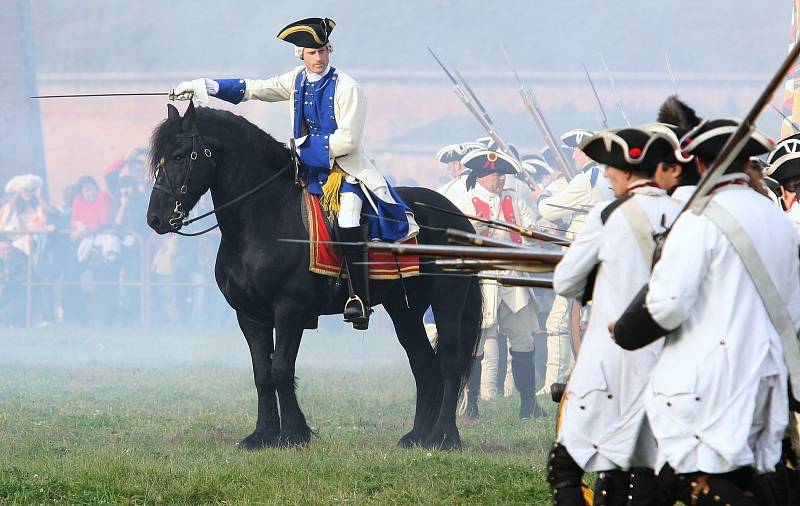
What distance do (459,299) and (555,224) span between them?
4.92 meters

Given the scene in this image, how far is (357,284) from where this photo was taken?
10.2m

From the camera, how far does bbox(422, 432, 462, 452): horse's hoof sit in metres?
10.4

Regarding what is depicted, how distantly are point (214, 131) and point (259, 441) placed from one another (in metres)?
1.92

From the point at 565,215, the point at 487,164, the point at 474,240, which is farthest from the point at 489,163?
the point at 474,240

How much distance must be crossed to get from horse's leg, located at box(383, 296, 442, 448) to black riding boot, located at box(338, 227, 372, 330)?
0.62m

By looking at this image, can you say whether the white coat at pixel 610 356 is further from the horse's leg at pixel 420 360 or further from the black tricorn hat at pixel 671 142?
the horse's leg at pixel 420 360

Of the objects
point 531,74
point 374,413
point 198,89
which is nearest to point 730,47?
point 531,74

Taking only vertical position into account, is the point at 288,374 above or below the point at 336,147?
below

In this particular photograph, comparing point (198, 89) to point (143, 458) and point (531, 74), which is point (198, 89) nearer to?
point (143, 458)

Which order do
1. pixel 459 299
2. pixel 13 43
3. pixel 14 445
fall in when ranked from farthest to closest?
pixel 13 43 < pixel 459 299 < pixel 14 445

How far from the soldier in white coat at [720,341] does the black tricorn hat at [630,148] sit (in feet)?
1.38

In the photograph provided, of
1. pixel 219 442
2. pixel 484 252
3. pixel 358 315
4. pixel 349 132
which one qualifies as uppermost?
pixel 349 132

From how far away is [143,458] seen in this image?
9047 millimetres

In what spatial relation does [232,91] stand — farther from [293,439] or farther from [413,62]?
[413,62]
